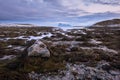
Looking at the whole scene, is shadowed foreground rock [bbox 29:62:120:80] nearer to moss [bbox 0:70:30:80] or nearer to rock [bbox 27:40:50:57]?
moss [bbox 0:70:30:80]

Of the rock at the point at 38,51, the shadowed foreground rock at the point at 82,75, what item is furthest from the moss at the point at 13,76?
the rock at the point at 38,51

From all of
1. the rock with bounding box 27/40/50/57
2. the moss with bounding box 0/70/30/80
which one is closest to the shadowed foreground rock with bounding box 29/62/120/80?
the moss with bounding box 0/70/30/80

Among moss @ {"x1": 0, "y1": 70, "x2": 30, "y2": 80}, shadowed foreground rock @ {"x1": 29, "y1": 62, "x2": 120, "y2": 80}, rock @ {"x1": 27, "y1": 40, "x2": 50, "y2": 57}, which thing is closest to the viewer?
moss @ {"x1": 0, "y1": 70, "x2": 30, "y2": 80}

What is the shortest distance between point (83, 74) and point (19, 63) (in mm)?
4786

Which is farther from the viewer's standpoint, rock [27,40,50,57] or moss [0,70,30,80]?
rock [27,40,50,57]

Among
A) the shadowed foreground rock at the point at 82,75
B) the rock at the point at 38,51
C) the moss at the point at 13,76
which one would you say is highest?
the rock at the point at 38,51

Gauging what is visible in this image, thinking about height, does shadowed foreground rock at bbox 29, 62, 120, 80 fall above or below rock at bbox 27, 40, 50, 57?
below

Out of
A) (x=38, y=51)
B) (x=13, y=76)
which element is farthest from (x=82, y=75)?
(x=13, y=76)

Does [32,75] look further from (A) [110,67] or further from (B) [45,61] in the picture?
(A) [110,67]

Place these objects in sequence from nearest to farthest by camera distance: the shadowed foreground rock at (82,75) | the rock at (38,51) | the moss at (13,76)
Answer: the moss at (13,76) → the shadowed foreground rock at (82,75) → the rock at (38,51)

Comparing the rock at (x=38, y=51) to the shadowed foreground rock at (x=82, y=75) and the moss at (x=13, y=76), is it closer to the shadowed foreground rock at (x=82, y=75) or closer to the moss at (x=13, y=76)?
the shadowed foreground rock at (x=82, y=75)

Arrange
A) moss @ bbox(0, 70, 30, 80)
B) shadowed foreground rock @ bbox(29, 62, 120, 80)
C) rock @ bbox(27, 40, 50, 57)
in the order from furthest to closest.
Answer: rock @ bbox(27, 40, 50, 57) → shadowed foreground rock @ bbox(29, 62, 120, 80) → moss @ bbox(0, 70, 30, 80)

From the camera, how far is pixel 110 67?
12570mm

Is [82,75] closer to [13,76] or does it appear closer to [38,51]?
[38,51]
